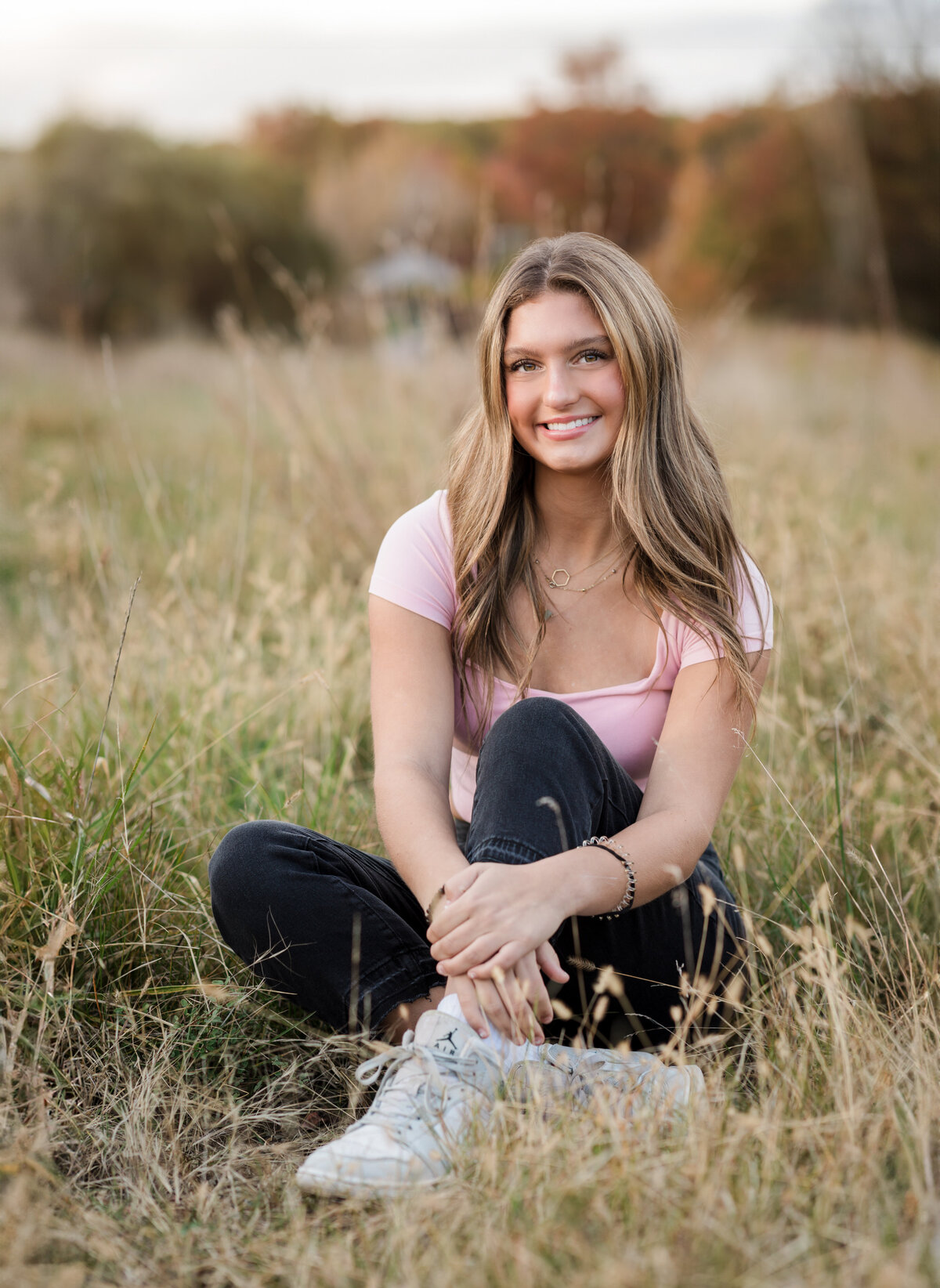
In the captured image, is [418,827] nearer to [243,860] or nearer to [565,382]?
[243,860]

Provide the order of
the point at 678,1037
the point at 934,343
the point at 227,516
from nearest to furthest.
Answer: the point at 678,1037
the point at 227,516
the point at 934,343

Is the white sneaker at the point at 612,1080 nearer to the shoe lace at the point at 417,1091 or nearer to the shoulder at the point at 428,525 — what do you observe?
the shoe lace at the point at 417,1091

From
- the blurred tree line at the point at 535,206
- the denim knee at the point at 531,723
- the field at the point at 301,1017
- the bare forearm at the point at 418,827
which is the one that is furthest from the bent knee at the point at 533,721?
the blurred tree line at the point at 535,206

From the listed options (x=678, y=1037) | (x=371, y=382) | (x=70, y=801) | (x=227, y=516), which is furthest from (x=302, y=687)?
(x=371, y=382)

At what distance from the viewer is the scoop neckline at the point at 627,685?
1.87 m

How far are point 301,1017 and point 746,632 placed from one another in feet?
3.15

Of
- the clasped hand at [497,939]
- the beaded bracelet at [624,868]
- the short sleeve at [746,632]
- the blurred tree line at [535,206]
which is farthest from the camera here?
the blurred tree line at [535,206]

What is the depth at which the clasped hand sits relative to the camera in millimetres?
1474

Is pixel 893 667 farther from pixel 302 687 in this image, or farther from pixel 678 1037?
pixel 678 1037

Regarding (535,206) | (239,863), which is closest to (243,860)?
(239,863)

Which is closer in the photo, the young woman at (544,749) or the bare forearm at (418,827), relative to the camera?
the young woman at (544,749)

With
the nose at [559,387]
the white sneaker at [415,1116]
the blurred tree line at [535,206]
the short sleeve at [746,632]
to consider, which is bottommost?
the white sneaker at [415,1116]

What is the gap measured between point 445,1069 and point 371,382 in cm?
426

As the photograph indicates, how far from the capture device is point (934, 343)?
12688mm
